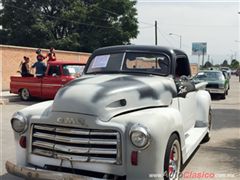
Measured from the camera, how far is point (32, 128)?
442 centimetres

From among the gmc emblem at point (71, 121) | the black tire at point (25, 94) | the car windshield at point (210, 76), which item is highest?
the gmc emblem at point (71, 121)

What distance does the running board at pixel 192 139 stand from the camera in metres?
5.25

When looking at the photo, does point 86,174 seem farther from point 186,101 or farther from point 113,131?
point 186,101

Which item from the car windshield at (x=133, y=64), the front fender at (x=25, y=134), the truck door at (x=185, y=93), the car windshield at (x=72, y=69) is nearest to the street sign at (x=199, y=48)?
the car windshield at (x=72, y=69)

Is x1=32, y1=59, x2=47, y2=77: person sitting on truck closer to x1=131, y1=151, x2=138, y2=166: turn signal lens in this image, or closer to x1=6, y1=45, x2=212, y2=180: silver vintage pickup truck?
x1=6, y1=45, x2=212, y2=180: silver vintage pickup truck

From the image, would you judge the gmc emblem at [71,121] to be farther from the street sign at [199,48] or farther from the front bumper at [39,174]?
the street sign at [199,48]

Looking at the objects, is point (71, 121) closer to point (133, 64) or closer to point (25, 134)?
point (25, 134)

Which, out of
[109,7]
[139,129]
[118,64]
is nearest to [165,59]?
[118,64]

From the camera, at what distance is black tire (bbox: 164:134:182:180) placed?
425 cm

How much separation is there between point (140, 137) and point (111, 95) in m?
0.68

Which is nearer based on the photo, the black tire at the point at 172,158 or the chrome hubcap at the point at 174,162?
the black tire at the point at 172,158

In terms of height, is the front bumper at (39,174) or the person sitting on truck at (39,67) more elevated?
the person sitting on truck at (39,67)

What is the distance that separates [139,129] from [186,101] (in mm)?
2254

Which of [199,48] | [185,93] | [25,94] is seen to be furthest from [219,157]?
[199,48]
